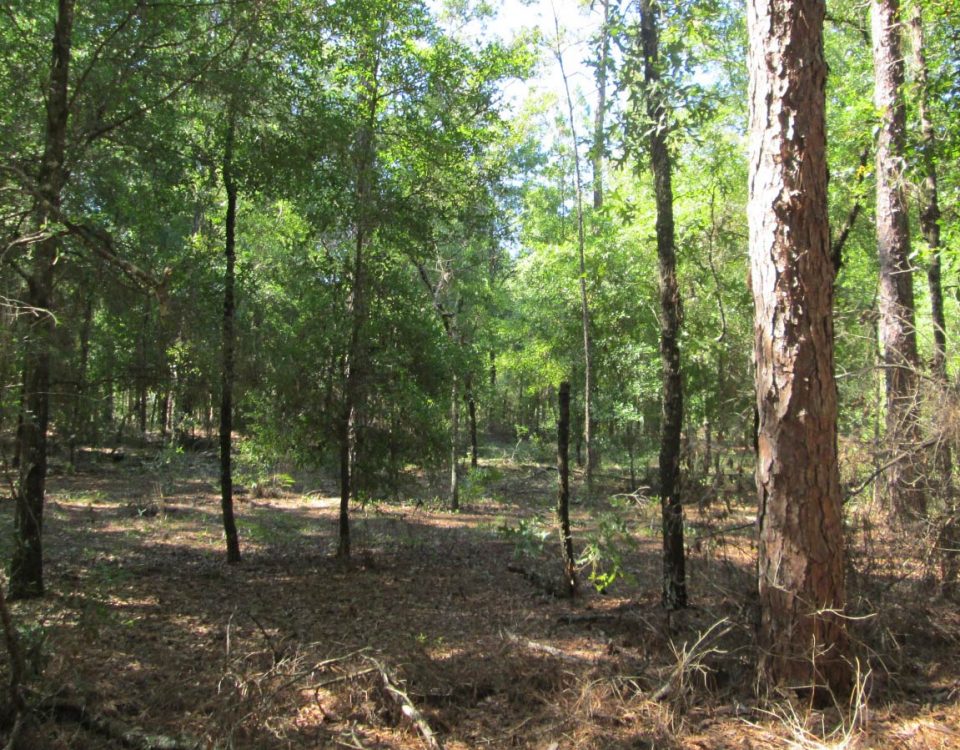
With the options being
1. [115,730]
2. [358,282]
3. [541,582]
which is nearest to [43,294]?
[358,282]

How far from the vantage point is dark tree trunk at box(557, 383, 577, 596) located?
814 cm

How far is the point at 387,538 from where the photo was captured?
13539mm

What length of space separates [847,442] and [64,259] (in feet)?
26.0

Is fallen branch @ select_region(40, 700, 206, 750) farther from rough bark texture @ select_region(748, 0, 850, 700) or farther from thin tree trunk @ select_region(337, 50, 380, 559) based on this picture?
thin tree trunk @ select_region(337, 50, 380, 559)

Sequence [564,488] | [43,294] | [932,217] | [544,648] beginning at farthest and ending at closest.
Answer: [932,217] < [564,488] < [43,294] < [544,648]

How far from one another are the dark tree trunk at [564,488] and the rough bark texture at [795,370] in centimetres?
366

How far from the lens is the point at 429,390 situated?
1132 cm

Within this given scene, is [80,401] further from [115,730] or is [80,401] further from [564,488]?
[564,488]

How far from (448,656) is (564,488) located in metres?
2.53

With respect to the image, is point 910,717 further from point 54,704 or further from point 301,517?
point 301,517

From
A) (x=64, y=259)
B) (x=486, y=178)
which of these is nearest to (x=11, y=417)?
(x=64, y=259)

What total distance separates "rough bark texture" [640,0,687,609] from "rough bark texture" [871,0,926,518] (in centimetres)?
192

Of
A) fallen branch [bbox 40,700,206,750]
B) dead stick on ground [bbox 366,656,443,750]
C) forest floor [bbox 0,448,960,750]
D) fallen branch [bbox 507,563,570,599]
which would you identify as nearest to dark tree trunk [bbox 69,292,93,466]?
forest floor [bbox 0,448,960,750]

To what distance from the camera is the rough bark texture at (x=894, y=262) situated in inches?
239
